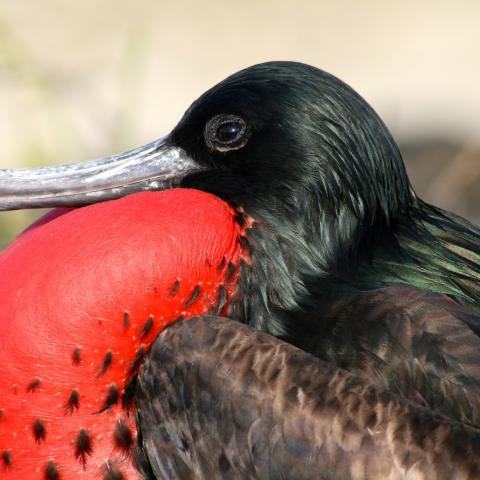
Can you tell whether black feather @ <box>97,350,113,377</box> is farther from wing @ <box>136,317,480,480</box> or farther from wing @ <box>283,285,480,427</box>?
wing @ <box>283,285,480,427</box>

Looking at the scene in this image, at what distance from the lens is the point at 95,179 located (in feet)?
8.54

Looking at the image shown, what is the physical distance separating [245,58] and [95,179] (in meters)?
5.22

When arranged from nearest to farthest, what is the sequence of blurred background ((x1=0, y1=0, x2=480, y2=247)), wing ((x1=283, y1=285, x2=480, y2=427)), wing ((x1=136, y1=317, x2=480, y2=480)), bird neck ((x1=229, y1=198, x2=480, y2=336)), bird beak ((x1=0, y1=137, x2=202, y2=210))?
wing ((x1=136, y1=317, x2=480, y2=480)) → wing ((x1=283, y1=285, x2=480, y2=427)) → bird neck ((x1=229, y1=198, x2=480, y2=336)) → bird beak ((x1=0, y1=137, x2=202, y2=210)) → blurred background ((x1=0, y1=0, x2=480, y2=247))

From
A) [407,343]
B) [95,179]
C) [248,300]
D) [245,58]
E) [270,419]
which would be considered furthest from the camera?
[245,58]

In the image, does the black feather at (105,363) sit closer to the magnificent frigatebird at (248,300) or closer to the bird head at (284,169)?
the magnificent frigatebird at (248,300)

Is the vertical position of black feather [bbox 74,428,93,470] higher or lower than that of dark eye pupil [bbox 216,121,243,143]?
lower

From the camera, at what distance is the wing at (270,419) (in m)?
2.07

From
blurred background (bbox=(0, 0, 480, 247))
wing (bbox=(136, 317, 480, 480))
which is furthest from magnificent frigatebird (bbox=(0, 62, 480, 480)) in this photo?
blurred background (bbox=(0, 0, 480, 247))

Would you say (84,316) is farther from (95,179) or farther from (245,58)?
(245,58)

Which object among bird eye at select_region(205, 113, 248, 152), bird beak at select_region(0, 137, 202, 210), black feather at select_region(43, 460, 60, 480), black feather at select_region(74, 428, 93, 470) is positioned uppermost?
bird eye at select_region(205, 113, 248, 152)

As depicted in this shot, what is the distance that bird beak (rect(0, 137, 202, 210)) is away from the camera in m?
2.59

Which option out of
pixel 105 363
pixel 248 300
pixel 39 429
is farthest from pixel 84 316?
pixel 248 300

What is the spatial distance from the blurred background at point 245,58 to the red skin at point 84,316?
9.68 ft

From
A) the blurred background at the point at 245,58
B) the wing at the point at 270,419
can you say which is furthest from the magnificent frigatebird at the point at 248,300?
the blurred background at the point at 245,58
